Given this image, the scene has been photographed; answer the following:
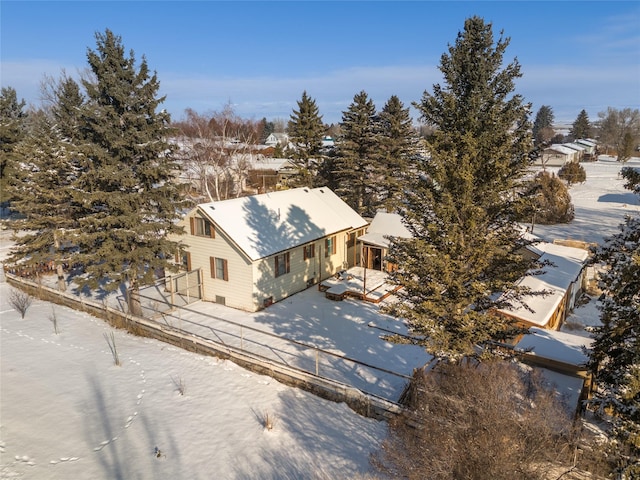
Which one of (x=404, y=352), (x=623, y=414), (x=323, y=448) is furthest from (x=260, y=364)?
(x=623, y=414)

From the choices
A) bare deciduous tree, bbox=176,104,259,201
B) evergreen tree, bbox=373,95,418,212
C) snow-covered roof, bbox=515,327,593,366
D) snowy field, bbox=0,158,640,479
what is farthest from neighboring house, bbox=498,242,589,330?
bare deciduous tree, bbox=176,104,259,201

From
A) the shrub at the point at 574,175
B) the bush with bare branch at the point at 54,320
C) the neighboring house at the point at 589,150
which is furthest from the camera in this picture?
the neighboring house at the point at 589,150

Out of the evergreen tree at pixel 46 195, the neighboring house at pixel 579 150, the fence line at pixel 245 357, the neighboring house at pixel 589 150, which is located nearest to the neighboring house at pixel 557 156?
the neighboring house at pixel 579 150

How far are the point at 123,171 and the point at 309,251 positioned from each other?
11.1 m

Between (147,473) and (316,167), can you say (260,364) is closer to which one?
(147,473)

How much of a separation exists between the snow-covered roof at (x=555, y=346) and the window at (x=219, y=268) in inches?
571

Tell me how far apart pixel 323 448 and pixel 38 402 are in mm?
10052

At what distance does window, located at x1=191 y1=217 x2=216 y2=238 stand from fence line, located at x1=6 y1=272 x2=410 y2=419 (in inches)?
211

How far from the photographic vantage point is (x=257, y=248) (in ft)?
71.2

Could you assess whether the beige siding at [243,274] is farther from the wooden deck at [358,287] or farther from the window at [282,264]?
the wooden deck at [358,287]

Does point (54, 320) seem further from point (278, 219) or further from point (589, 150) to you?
point (589, 150)

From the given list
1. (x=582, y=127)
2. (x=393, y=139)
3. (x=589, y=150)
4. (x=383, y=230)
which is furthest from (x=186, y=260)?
(x=582, y=127)

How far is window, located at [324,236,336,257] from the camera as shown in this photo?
87.5ft

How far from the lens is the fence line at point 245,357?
1339 centimetres
